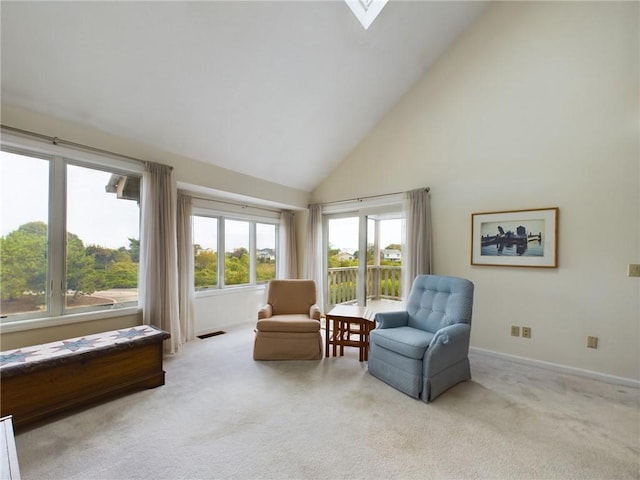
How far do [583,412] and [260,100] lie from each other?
163 inches

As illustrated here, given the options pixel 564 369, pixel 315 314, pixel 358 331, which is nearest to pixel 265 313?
pixel 315 314

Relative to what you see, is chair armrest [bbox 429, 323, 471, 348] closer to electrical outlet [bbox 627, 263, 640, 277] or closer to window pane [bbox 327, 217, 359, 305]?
electrical outlet [bbox 627, 263, 640, 277]

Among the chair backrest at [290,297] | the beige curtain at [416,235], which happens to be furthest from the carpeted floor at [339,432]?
the beige curtain at [416,235]

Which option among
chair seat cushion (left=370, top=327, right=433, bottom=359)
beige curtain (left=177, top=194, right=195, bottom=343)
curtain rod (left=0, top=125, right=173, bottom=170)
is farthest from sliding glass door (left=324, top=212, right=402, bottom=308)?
curtain rod (left=0, top=125, right=173, bottom=170)

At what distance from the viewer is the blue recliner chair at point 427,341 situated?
2.30 meters

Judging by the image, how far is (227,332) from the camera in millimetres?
4109

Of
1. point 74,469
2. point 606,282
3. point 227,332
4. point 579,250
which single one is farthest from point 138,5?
point 606,282

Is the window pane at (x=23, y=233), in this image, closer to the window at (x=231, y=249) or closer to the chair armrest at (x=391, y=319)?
the window at (x=231, y=249)

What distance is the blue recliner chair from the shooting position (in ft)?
7.56

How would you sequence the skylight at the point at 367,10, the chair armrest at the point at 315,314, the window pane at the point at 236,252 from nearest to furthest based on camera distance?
1. the skylight at the point at 367,10
2. the chair armrest at the point at 315,314
3. the window pane at the point at 236,252

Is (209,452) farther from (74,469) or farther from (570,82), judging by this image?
(570,82)

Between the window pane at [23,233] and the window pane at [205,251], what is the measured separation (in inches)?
69.2

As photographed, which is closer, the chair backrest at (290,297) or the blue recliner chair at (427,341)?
the blue recliner chair at (427,341)

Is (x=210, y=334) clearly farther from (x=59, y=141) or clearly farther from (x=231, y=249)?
(x=59, y=141)
